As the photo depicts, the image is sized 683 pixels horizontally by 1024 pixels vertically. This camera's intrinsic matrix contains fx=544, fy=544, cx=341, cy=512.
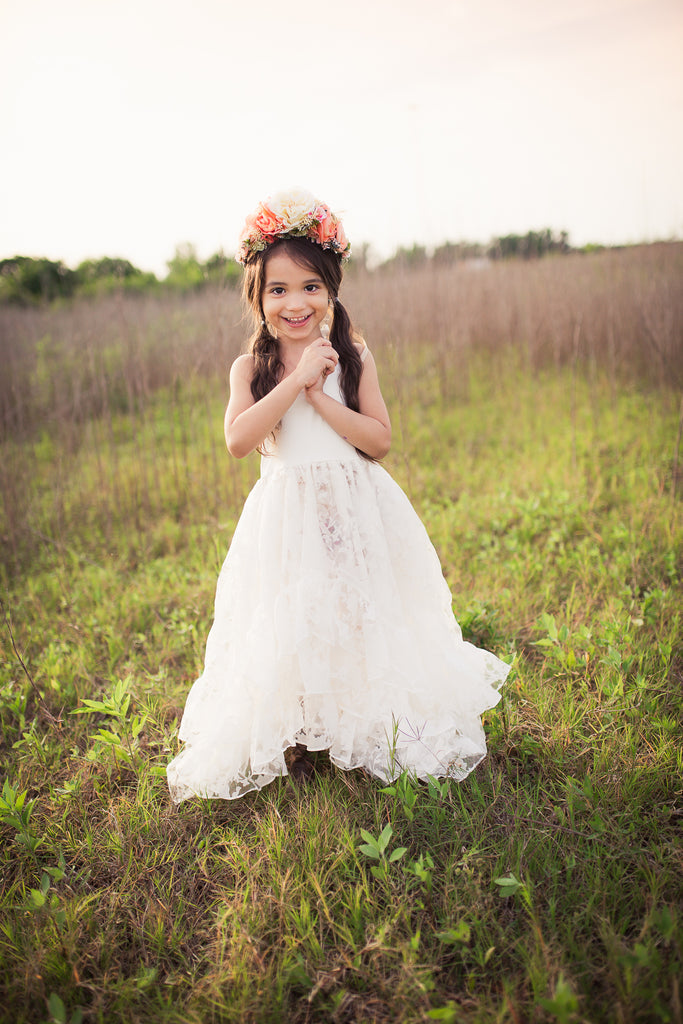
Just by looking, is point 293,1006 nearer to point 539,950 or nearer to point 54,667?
point 539,950

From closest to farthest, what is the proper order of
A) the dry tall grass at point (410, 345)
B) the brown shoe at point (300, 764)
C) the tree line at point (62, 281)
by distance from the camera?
1. the brown shoe at point (300, 764)
2. the dry tall grass at point (410, 345)
3. the tree line at point (62, 281)

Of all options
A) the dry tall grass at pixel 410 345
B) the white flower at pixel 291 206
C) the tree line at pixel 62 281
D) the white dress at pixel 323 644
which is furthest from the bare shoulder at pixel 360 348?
the tree line at pixel 62 281

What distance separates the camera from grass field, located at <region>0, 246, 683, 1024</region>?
110 cm

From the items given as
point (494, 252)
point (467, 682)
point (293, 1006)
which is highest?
point (494, 252)

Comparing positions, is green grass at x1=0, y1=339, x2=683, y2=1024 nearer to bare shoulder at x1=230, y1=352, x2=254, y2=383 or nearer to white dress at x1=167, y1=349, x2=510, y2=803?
white dress at x1=167, y1=349, x2=510, y2=803

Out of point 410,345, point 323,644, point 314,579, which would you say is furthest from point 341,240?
point 410,345

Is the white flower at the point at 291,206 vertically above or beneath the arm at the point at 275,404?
above

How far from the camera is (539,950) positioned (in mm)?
1090

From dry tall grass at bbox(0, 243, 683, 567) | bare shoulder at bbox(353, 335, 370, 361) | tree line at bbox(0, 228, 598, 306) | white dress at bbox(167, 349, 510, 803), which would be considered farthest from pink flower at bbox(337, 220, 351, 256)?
dry tall grass at bbox(0, 243, 683, 567)

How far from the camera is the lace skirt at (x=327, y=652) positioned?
1.44 m

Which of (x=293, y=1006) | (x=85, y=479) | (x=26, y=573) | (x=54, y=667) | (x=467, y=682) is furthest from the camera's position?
(x=85, y=479)

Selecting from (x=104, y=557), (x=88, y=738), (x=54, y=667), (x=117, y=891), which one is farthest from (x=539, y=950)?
(x=104, y=557)

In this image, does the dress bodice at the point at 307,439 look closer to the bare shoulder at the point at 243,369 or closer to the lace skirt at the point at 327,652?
the lace skirt at the point at 327,652

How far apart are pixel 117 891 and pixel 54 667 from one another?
3.57 feet
